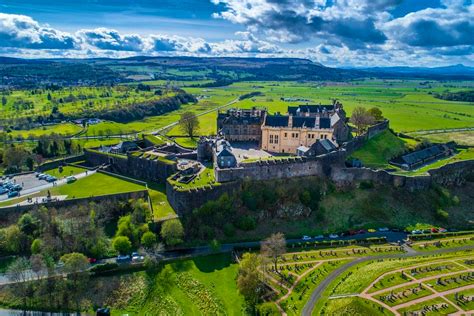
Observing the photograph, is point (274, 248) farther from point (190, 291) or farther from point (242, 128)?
point (242, 128)

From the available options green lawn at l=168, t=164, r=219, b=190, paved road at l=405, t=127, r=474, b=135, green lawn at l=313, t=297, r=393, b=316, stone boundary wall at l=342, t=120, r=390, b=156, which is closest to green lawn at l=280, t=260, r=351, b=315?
green lawn at l=313, t=297, r=393, b=316

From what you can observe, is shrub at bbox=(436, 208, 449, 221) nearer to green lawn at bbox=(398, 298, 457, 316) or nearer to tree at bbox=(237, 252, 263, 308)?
green lawn at bbox=(398, 298, 457, 316)

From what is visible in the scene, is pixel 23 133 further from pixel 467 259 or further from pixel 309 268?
pixel 467 259

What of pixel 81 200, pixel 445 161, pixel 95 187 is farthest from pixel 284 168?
pixel 445 161

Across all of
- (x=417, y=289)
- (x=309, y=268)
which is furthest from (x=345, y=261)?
(x=417, y=289)

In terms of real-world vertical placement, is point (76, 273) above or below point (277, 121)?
below
